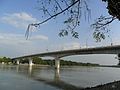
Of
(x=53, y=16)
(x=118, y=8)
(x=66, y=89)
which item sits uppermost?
(x=118, y=8)

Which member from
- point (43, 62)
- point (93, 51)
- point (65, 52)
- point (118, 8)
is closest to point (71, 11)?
point (118, 8)

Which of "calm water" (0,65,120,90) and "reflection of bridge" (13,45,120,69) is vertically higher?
"reflection of bridge" (13,45,120,69)

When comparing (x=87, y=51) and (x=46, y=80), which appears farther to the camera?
(x=87, y=51)

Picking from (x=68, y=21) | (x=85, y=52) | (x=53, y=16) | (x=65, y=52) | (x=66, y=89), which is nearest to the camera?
(x=53, y=16)

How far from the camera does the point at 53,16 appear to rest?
7805 millimetres

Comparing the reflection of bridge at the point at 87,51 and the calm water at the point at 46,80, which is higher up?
the reflection of bridge at the point at 87,51

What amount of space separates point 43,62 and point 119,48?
124013 millimetres

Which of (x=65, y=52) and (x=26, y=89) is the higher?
(x=65, y=52)

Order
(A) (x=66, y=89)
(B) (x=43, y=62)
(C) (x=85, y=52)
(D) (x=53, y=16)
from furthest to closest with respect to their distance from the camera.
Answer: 1. (B) (x=43, y=62)
2. (C) (x=85, y=52)
3. (A) (x=66, y=89)
4. (D) (x=53, y=16)

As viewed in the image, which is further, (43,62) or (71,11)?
(43,62)

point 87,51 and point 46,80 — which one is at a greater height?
point 87,51

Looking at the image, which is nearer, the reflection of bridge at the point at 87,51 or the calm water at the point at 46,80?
the calm water at the point at 46,80

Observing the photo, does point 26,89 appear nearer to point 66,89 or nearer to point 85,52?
point 66,89

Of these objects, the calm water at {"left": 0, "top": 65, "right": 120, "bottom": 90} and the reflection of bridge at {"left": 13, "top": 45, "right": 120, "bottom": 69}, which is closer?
the calm water at {"left": 0, "top": 65, "right": 120, "bottom": 90}
